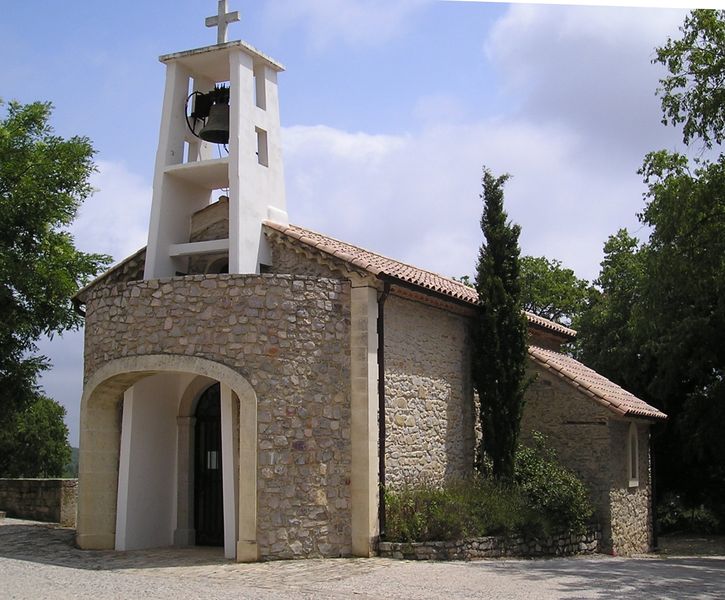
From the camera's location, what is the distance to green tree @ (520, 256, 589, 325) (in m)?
42.8

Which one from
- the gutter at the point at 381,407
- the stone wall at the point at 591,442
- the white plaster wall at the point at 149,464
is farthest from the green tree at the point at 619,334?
the white plaster wall at the point at 149,464

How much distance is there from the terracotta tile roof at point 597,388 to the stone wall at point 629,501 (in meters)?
0.47

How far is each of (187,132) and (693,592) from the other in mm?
12049

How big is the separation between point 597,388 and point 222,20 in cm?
1139

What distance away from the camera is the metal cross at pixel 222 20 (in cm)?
1639

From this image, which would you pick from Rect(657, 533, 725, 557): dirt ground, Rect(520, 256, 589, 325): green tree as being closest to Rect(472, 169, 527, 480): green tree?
Rect(657, 533, 725, 557): dirt ground

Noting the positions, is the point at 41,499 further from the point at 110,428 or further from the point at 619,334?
the point at 619,334

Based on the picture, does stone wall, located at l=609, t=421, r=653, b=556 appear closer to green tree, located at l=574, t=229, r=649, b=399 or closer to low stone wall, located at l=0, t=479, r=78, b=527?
green tree, located at l=574, t=229, r=649, b=399

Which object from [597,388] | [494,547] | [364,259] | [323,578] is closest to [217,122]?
[364,259]

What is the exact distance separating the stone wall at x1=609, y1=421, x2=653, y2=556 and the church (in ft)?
0.84

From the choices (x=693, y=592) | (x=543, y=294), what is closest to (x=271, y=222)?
(x=693, y=592)

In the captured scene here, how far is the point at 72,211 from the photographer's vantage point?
21.5 meters

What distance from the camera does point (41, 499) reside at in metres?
21.4

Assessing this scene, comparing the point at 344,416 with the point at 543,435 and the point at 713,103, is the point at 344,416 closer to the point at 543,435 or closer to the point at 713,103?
the point at 543,435
